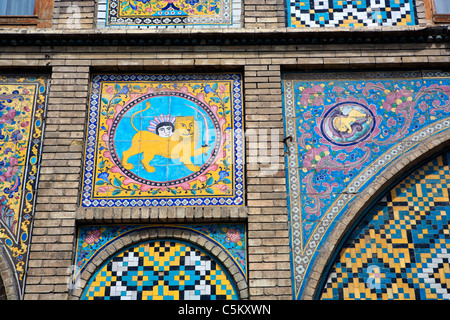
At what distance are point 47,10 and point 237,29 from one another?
2.81 meters

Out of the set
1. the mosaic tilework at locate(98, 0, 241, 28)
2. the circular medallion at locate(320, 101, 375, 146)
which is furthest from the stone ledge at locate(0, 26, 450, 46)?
the circular medallion at locate(320, 101, 375, 146)

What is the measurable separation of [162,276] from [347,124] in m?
3.24

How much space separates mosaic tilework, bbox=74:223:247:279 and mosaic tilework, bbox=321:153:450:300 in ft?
4.01

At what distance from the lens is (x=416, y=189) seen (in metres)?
9.44

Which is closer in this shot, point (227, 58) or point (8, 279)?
point (8, 279)

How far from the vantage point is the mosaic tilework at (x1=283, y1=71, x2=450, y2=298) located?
9.16m

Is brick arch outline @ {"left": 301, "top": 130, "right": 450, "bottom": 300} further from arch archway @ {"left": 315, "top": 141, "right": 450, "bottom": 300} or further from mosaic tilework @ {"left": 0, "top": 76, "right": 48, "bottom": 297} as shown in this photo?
mosaic tilework @ {"left": 0, "top": 76, "right": 48, "bottom": 297}

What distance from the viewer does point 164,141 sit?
959 centimetres

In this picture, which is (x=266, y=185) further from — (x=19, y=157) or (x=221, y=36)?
(x=19, y=157)

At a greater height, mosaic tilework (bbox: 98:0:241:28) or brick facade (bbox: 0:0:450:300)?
mosaic tilework (bbox: 98:0:241:28)

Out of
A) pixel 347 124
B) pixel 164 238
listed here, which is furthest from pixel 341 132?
pixel 164 238

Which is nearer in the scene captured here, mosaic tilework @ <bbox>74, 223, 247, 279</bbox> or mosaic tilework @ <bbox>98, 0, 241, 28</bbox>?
mosaic tilework @ <bbox>74, 223, 247, 279</bbox>

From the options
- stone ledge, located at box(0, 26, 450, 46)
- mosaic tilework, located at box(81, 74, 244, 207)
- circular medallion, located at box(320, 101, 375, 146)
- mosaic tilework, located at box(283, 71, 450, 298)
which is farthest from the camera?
stone ledge, located at box(0, 26, 450, 46)

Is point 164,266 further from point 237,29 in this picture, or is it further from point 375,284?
point 237,29
